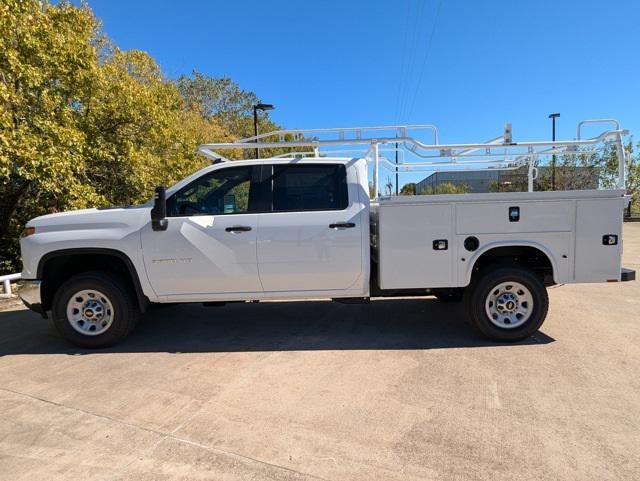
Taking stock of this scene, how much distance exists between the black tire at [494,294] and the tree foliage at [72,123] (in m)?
7.53

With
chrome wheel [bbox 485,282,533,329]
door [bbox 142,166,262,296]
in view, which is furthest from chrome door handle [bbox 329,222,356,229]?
chrome wheel [bbox 485,282,533,329]

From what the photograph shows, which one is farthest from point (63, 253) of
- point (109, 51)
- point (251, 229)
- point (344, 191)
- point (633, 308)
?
point (109, 51)

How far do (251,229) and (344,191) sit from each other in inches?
43.1

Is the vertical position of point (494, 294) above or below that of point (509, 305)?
above

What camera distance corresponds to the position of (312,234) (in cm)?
480

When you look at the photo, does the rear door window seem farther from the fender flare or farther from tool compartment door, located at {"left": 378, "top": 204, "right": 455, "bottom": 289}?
the fender flare

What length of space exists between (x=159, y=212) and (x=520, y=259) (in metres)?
4.06

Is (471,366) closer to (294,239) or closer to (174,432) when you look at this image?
(294,239)

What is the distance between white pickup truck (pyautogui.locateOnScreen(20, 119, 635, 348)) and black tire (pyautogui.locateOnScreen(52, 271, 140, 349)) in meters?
0.01

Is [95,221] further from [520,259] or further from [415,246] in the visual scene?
[520,259]

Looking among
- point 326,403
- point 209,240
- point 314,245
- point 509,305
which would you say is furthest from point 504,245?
point 209,240

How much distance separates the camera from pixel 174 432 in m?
3.20

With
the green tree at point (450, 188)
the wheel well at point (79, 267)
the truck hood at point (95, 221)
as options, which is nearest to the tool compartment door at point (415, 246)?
the green tree at point (450, 188)

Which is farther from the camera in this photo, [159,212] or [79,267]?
[79,267]
